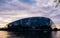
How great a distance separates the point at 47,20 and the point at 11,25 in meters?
17.8

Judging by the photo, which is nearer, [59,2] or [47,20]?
[59,2]

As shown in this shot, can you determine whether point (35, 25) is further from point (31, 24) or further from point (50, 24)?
point (50, 24)

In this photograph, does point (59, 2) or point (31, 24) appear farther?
point (31, 24)

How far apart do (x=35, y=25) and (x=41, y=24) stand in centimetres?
423

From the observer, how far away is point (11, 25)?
131 metres

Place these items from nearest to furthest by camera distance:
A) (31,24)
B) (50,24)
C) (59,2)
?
1. (59,2)
2. (50,24)
3. (31,24)

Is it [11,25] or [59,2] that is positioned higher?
[59,2]

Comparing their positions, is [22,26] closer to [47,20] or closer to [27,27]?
[27,27]

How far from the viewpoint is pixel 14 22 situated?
137375mm

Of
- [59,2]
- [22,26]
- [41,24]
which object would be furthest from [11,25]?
[59,2]

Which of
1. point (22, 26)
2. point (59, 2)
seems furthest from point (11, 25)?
point (59, 2)

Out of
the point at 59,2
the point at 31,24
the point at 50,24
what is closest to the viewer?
the point at 59,2

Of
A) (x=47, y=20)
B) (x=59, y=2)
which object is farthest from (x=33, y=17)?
(x=59, y=2)

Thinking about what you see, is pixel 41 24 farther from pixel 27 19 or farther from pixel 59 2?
pixel 59 2
